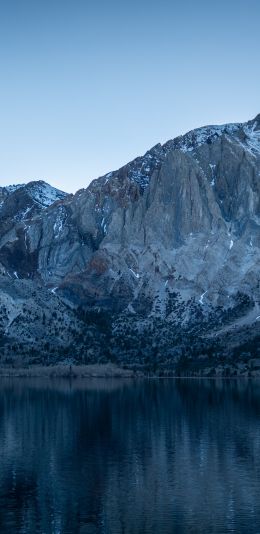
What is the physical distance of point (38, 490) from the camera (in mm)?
73812

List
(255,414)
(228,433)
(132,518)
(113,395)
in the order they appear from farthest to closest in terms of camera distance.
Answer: (113,395) < (255,414) < (228,433) < (132,518)

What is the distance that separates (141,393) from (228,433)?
84.7 metres

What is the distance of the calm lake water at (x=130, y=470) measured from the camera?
6238cm

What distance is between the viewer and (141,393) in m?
197

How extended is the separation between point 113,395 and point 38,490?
388ft

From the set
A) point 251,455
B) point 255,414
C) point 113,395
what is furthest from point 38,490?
point 113,395

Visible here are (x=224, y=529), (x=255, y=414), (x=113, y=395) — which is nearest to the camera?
(x=224, y=529)

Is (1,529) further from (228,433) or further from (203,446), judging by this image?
(228,433)

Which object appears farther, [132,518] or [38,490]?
[38,490]

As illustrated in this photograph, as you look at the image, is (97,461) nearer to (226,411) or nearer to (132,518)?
(132,518)

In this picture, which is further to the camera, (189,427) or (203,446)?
(189,427)

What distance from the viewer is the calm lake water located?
6238 centimetres

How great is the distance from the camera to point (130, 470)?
83.9 meters

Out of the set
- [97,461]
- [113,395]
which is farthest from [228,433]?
[113,395]
